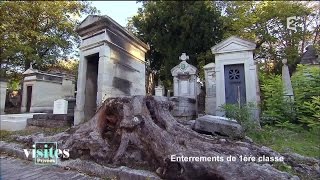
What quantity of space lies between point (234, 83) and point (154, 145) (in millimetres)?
5746

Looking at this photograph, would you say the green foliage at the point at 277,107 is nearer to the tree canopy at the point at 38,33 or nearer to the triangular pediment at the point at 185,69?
the triangular pediment at the point at 185,69

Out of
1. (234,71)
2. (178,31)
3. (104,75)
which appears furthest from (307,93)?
(178,31)

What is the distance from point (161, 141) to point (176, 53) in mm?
12641

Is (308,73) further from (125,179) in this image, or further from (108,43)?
(125,179)

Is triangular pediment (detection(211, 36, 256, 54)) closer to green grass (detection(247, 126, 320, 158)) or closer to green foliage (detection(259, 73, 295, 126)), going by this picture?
green foliage (detection(259, 73, 295, 126))

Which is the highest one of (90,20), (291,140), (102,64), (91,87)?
(90,20)

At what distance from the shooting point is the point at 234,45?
835 cm

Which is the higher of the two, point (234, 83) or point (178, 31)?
point (178, 31)

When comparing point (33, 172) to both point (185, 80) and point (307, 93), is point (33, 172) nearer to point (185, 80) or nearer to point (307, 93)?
point (307, 93)

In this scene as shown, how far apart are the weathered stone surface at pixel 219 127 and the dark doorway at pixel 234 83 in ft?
13.5

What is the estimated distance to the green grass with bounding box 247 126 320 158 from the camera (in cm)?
426

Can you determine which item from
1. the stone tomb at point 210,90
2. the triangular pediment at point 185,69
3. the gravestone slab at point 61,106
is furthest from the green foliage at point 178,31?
the gravestone slab at point 61,106

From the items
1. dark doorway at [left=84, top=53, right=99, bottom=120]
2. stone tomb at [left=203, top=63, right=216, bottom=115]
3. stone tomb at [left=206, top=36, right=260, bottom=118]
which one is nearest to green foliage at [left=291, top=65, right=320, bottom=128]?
stone tomb at [left=206, top=36, right=260, bottom=118]

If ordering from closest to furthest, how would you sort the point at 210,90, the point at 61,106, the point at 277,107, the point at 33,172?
1. the point at 33,172
2. the point at 277,107
3. the point at 61,106
4. the point at 210,90
